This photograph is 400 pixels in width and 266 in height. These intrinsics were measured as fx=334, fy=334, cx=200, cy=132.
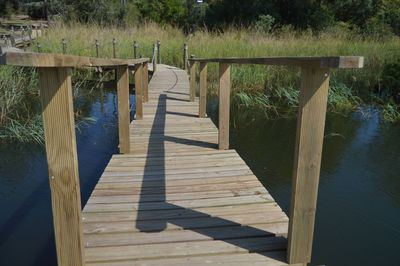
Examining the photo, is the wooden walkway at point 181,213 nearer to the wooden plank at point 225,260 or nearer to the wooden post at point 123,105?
the wooden plank at point 225,260

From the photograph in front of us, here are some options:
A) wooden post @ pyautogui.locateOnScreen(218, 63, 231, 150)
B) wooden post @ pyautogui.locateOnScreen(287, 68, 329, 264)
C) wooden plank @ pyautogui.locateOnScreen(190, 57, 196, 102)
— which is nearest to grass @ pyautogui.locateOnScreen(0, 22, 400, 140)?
wooden plank @ pyautogui.locateOnScreen(190, 57, 196, 102)

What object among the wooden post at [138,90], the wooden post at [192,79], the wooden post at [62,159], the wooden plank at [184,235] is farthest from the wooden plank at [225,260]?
the wooden post at [192,79]

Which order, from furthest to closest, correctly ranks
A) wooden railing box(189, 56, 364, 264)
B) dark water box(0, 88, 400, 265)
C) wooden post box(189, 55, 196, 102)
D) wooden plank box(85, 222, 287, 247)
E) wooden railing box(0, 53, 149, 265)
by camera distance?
wooden post box(189, 55, 196, 102) < dark water box(0, 88, 400, 265) < wooden plank box(85, 222, 287, 247) < wooden railing box(189, 56, 364, 264) < wooden railing box(0, 53, 149, 265)

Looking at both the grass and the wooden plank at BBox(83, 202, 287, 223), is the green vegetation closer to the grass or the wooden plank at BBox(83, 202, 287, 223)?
the grass

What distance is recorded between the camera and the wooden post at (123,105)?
10.3 ft

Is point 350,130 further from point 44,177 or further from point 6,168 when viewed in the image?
point 6,168

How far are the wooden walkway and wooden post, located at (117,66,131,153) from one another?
0.17 meters

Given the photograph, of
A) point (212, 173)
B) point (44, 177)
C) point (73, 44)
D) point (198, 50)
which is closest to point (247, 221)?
point (212, 173)

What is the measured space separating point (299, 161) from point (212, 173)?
1373mm

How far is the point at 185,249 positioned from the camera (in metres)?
1.82

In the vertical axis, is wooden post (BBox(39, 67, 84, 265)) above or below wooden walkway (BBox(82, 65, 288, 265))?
above

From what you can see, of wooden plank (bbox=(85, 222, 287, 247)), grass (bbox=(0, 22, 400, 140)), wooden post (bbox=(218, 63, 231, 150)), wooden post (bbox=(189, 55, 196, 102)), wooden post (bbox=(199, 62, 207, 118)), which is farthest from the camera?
grass (bbox=(0, 22, 400, 140))

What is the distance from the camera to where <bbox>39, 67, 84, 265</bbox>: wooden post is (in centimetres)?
124

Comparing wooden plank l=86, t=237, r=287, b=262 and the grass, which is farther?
the grass
